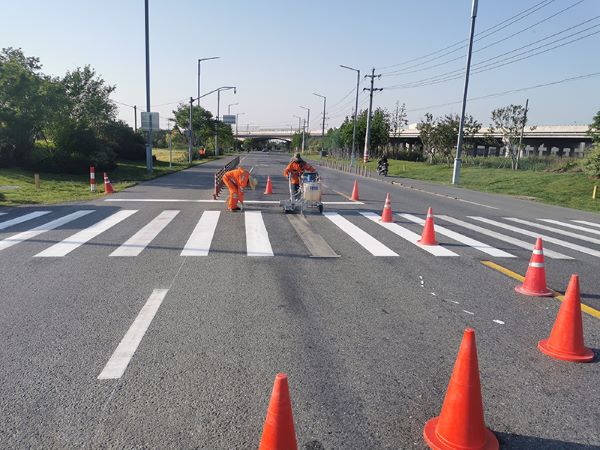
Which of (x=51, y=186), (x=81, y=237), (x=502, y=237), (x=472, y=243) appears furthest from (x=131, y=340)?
(x=51, y=186)

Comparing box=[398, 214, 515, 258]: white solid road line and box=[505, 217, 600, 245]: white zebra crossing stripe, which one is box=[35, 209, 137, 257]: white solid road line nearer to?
box=[398, 214, 515, 258]: white solid road line

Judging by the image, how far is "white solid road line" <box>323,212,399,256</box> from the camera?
9083mm

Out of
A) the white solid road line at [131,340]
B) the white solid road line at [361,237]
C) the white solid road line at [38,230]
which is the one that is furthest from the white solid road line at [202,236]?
the white solid road line at [38,230]

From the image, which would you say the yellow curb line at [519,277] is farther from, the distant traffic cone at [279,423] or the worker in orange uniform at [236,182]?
the worker in orange uniform at [236,182]

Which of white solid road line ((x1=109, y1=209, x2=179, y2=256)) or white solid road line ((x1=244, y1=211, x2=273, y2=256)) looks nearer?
white solid road line ((x1=109, y1=209, x2=179, y2=256))

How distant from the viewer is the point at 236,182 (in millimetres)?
14016

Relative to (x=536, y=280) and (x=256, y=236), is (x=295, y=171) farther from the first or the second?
(x=536, y=280)

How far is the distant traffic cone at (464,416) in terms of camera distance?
310cm

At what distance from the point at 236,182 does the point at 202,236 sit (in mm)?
4059

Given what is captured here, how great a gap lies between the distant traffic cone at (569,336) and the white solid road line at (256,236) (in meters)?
4.93

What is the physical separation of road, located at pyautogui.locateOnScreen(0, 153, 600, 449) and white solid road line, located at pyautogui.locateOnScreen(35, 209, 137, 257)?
0.09m

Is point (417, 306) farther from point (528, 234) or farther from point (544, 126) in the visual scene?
point (544, 126)

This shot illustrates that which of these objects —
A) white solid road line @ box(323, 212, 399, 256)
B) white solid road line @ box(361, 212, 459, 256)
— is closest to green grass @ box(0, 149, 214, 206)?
white solid road line @ box(323, 212, 399, 256)

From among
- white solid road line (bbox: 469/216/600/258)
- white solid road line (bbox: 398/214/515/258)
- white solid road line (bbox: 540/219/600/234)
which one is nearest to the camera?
white solid road line (bbox: 398/214/515/258)
